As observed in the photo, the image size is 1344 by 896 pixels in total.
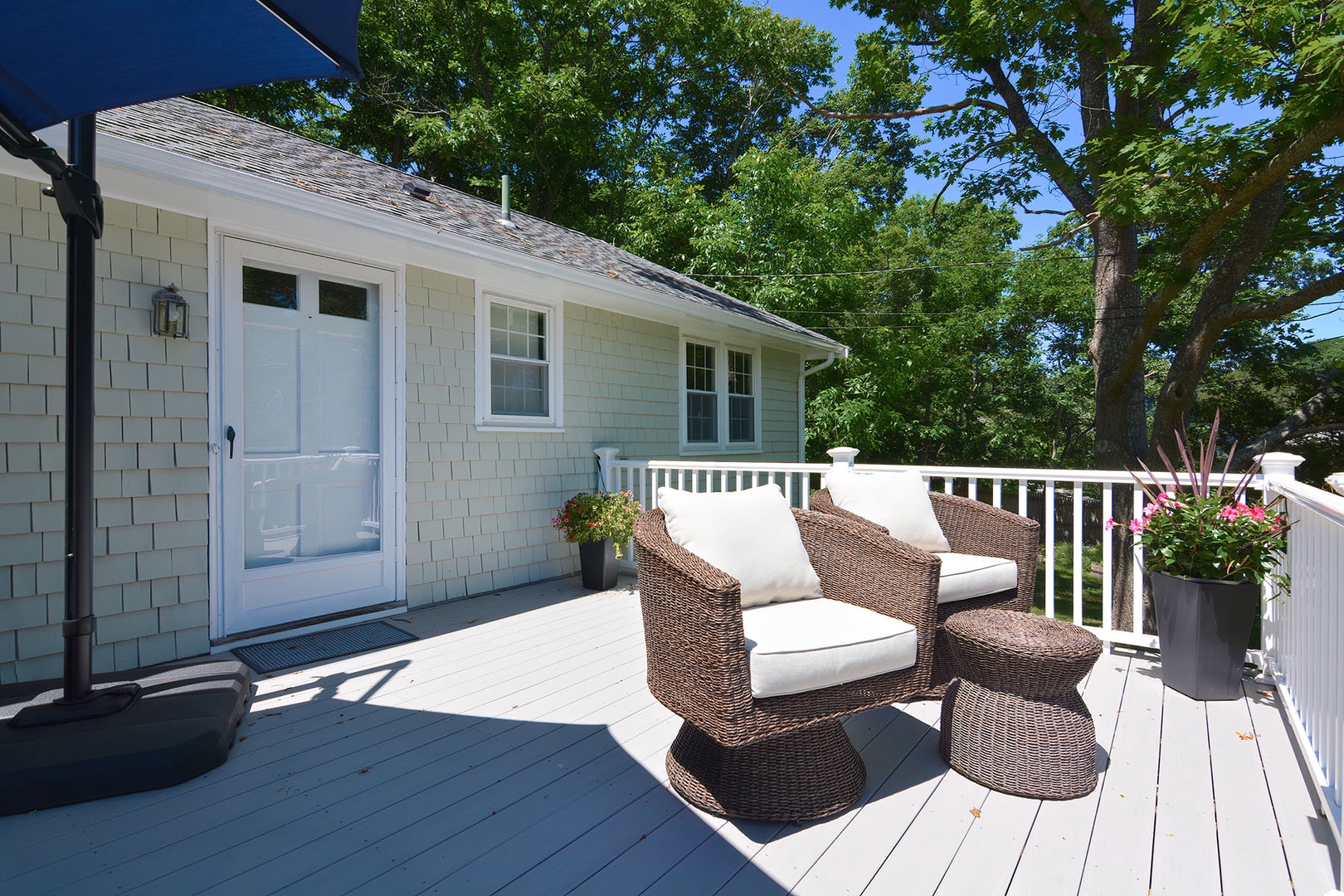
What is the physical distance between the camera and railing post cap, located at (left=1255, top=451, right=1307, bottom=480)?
2.97 metres

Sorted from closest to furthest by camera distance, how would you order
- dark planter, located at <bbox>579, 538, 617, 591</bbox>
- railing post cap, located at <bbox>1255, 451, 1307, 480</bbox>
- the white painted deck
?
the white painted deck < railing post cap, located at <bbox>1255, 451, 1307, 480</bbox> < dark planter, located at <bbox>579, 538, 617, 591</bbox>

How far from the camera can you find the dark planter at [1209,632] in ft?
9.34

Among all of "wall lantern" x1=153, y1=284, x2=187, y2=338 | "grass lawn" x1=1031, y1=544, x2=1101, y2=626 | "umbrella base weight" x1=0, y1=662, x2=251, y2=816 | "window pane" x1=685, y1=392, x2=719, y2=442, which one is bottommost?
"grass lawn" x1=1031, y1=544, x2=1101, y2=626

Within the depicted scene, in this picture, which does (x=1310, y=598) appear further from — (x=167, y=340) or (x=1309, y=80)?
(x=167, y=340)

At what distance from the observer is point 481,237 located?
4781 millimetres

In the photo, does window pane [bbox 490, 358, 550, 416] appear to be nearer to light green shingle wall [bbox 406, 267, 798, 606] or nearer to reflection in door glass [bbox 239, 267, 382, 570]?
light green shingle wall [bbox 406, 267, 798, 606]

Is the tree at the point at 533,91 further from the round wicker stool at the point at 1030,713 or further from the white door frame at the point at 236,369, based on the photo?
the round wicker stool at the point at 1030,713

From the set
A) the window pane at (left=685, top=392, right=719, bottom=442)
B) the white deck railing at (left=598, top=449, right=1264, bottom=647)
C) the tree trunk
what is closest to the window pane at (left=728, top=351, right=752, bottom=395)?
the window pane at (left=685, top=392, right=719, bottom=442)

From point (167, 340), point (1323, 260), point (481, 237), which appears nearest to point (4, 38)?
point (167, 340)

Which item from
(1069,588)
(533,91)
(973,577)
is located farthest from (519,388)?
(533,91)

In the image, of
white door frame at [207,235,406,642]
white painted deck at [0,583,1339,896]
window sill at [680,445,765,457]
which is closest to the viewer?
white painted deck at [0,583,1339,896]

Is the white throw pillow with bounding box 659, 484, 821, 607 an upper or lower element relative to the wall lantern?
lower

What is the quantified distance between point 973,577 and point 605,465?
3.38 meters

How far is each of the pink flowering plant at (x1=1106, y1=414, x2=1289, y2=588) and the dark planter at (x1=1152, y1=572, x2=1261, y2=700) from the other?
0.06 meters
